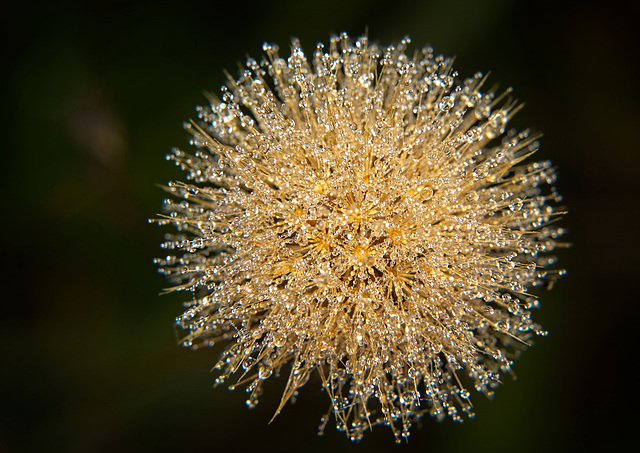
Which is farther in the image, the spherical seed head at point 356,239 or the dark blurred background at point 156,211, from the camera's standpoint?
the dark blurred background at point 156,211

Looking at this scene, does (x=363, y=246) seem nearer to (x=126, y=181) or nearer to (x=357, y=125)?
(x=357, y=125)

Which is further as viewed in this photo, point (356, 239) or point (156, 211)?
point (156, 211)

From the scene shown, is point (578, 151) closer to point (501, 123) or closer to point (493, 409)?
point (501, 123)

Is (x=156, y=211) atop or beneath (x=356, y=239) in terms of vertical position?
atop

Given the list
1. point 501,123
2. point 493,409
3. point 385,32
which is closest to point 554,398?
point 493,409

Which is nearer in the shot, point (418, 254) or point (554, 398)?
point (418, 254)

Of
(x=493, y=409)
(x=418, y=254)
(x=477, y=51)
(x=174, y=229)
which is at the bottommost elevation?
(x=493, y=409)

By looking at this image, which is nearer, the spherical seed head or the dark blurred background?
the spherical seed head

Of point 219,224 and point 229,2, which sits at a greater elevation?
point 229,2
